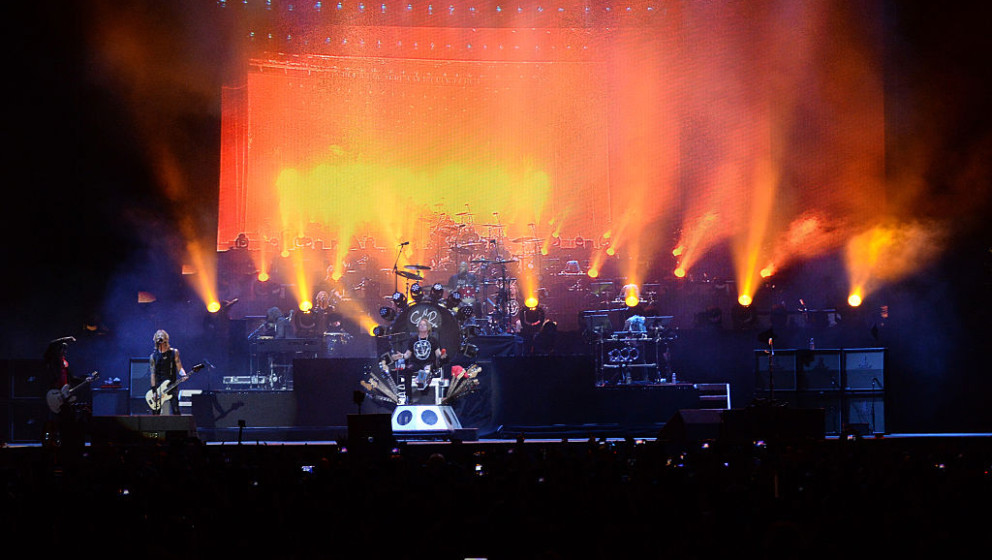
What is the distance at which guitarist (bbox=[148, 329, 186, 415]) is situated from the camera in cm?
1327

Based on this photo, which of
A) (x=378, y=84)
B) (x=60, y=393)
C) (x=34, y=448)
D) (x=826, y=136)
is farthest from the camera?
(x=378, y=84)

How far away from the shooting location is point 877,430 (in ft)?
43.5

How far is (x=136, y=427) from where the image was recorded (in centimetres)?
1131

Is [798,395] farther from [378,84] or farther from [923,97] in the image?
[378,84]

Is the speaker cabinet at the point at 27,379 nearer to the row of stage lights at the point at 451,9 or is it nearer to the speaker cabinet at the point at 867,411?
the row of stage lights at the point at 451,9

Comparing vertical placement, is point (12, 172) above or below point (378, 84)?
below

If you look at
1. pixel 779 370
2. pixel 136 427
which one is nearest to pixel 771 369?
pixel 779 370

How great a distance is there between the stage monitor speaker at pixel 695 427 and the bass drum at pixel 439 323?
3805 mm

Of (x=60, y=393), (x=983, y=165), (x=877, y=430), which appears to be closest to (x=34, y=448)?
(x=60, y=393)

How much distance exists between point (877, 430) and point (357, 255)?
868 cm

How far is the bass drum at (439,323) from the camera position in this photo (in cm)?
1385

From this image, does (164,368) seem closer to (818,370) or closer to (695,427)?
(695,427)

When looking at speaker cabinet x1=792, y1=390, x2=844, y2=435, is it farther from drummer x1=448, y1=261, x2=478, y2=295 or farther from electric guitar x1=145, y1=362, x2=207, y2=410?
electric guitar x1=145, y1=362, x2=207, y2=410

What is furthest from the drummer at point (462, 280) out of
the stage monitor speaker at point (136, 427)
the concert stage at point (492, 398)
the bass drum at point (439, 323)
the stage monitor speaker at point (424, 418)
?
the stage monitor speaker at point (136, 427)
